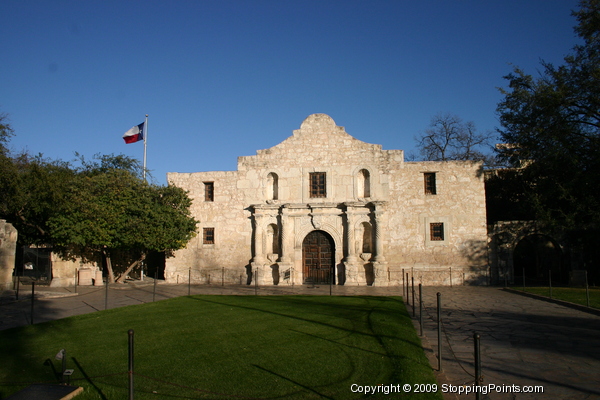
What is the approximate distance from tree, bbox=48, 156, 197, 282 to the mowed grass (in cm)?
986

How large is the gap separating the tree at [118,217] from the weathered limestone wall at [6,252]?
2880 millimetres

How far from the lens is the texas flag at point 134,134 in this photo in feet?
98.8

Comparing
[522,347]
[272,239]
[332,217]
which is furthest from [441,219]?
[522,347]

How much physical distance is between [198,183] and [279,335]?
59.9 ft

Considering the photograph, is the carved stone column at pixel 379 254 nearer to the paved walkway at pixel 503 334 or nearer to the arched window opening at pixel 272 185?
the paved walkway at pixel 503 334

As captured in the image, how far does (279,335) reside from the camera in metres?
9.55

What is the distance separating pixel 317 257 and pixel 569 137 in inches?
552

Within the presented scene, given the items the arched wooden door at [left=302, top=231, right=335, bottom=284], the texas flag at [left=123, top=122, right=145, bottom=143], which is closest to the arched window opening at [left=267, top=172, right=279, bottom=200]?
the arched wooden door at [left=302, top=231, right=335, bottom=284]

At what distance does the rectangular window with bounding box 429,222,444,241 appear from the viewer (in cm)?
2398

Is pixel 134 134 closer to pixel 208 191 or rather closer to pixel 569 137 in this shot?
pixel 208 191

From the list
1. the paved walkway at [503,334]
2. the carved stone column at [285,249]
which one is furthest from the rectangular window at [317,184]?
the paved walkway at [503,334]

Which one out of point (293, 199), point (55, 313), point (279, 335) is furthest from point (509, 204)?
point (55, 313)

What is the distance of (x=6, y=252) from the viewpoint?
18.4 meters

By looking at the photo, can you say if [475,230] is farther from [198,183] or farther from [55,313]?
[55,313]
